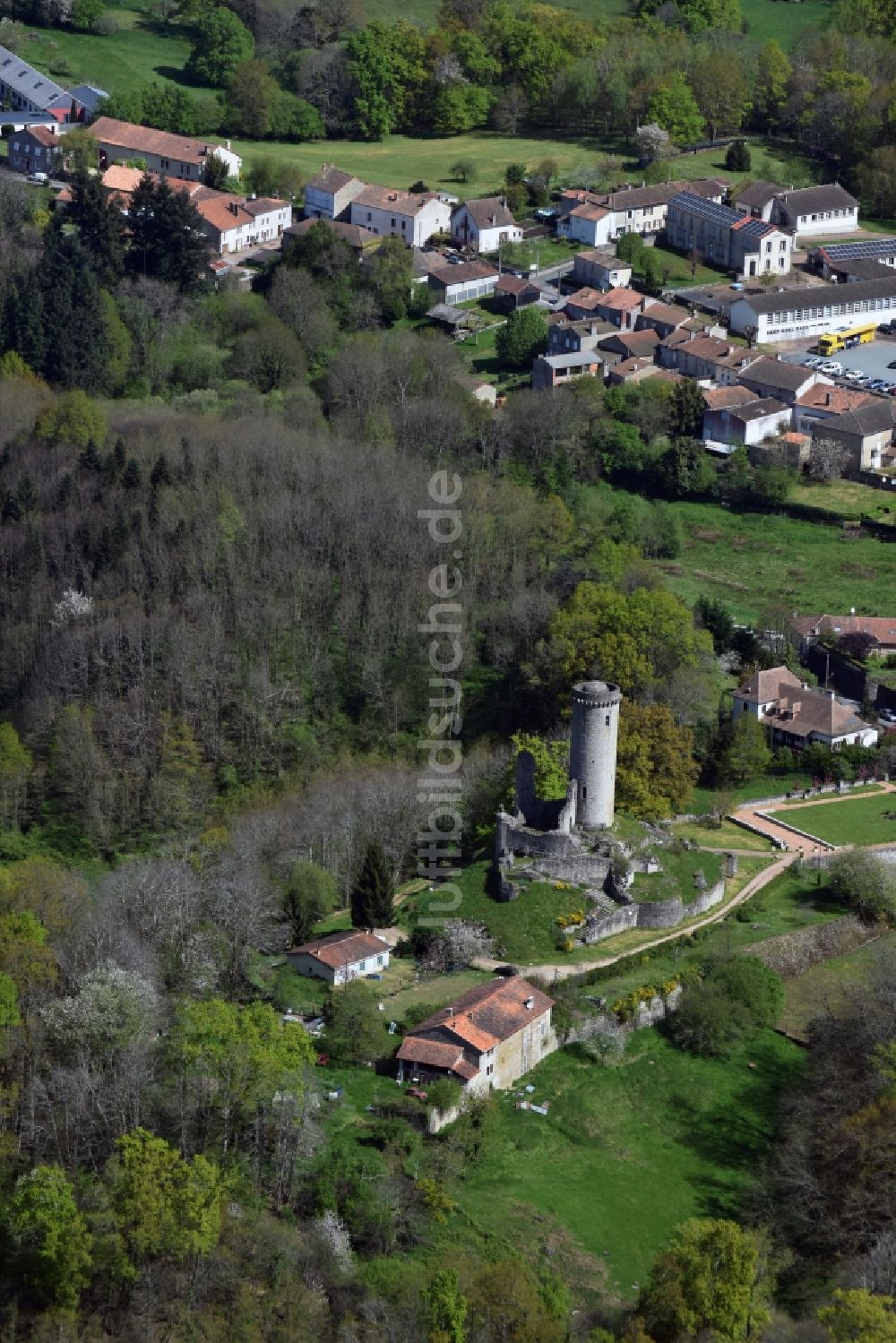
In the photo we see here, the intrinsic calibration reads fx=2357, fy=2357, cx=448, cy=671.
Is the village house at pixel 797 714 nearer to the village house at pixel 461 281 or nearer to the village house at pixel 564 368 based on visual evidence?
the village house at pixel 564 368

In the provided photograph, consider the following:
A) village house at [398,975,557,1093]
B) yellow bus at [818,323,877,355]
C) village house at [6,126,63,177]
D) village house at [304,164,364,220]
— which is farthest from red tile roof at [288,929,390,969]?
village house at [6,126,63,177]

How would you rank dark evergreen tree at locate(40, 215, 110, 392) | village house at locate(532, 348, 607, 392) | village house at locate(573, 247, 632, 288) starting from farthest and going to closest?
1. village house at locate(573, 247, 632, 288)
2. village house at locate(532, 348, 607, 392)
3. dark evergreen tree at locate(40, 215, 110, 392)

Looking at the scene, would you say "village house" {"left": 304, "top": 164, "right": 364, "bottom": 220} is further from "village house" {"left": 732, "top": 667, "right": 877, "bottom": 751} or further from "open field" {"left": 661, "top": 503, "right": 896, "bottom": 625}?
"village house" {"left": 732, "top": 667, "right": 877, "bottom": 751}

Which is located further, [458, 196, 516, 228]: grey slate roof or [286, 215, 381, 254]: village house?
[458, 196, 516, 228]: grey slate roof

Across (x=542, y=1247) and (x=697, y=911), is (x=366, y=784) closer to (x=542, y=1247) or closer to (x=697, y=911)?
(x=697, y=911)

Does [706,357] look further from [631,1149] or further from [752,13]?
[752,13]

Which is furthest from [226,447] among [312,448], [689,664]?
[689,664]

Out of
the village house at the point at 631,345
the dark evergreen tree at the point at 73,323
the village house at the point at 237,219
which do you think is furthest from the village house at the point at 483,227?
the dark evergreen tree at the point at 73,323
